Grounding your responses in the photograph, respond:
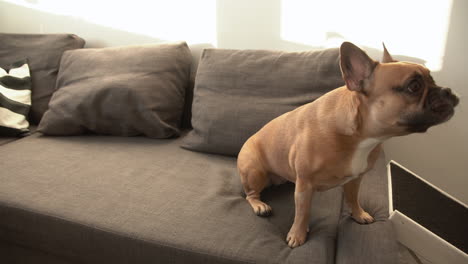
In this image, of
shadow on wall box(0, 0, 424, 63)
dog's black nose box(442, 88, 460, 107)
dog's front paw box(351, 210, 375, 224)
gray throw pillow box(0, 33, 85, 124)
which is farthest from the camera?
gray throw pillow box(0, 33, 85, 124)

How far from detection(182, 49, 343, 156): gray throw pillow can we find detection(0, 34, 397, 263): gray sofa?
6 cm

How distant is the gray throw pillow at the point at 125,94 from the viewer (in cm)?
183

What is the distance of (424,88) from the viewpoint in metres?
0.93

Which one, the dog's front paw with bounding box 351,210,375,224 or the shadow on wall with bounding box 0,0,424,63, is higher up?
the shadow on wall with bounding box 0,0,424,63

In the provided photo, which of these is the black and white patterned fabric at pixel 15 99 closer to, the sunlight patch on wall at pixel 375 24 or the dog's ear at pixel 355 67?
the sunlight patch on wall at pixel 375 24

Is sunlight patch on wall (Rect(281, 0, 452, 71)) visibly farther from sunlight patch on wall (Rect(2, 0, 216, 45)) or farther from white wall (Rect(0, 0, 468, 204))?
sunlight patch on wall (Rect(2, 0, 216, 45))

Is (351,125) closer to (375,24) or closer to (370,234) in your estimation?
(370,234)

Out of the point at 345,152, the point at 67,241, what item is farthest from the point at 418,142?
the point at 67,241

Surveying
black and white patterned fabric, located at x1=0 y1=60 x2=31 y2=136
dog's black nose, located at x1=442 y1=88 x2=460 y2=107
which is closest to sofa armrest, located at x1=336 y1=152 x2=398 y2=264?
dog's black nose, located at x1=442 y1=88 x2=460 y2=107

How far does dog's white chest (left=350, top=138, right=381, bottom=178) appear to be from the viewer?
1.05m

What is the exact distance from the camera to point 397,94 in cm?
95

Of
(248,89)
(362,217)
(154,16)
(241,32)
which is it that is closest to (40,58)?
(154,16)

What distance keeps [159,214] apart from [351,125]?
743 millimetres

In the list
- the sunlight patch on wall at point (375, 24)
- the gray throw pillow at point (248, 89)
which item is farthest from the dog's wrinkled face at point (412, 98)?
the sunlight patch on wall at point (375, 24)
